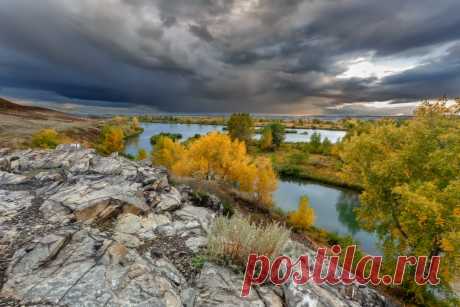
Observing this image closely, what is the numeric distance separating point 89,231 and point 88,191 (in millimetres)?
2111

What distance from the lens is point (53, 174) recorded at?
25.2ft

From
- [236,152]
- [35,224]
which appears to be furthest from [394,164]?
[236,152]

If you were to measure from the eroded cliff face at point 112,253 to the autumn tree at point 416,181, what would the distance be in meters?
5.56

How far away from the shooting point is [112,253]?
154 inches

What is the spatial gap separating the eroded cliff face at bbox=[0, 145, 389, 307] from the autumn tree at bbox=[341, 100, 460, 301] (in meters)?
5.56

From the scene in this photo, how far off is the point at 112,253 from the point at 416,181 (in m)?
12.2

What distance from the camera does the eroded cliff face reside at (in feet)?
10.6

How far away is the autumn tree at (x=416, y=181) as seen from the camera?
8016 millimetres

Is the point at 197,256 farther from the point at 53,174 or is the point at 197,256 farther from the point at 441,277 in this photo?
the point at 441,277

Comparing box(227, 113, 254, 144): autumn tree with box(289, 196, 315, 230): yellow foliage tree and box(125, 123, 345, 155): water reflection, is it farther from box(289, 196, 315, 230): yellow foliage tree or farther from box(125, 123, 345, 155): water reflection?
box(289, 196, 315, 230): yellow foliage tree

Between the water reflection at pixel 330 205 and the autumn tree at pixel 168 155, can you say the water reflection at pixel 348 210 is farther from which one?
the autumn tree at pixel 168 155

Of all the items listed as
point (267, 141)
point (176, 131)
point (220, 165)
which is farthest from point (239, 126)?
point (176, 131)

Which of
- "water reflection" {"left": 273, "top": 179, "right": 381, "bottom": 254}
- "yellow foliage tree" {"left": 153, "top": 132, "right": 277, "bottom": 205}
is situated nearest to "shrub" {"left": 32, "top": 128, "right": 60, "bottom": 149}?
"yellow foliage tree" {"left": 153, "top": 132, "right": 277, "bottom": 205}

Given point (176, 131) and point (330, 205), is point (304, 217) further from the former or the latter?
point (176, 131)
